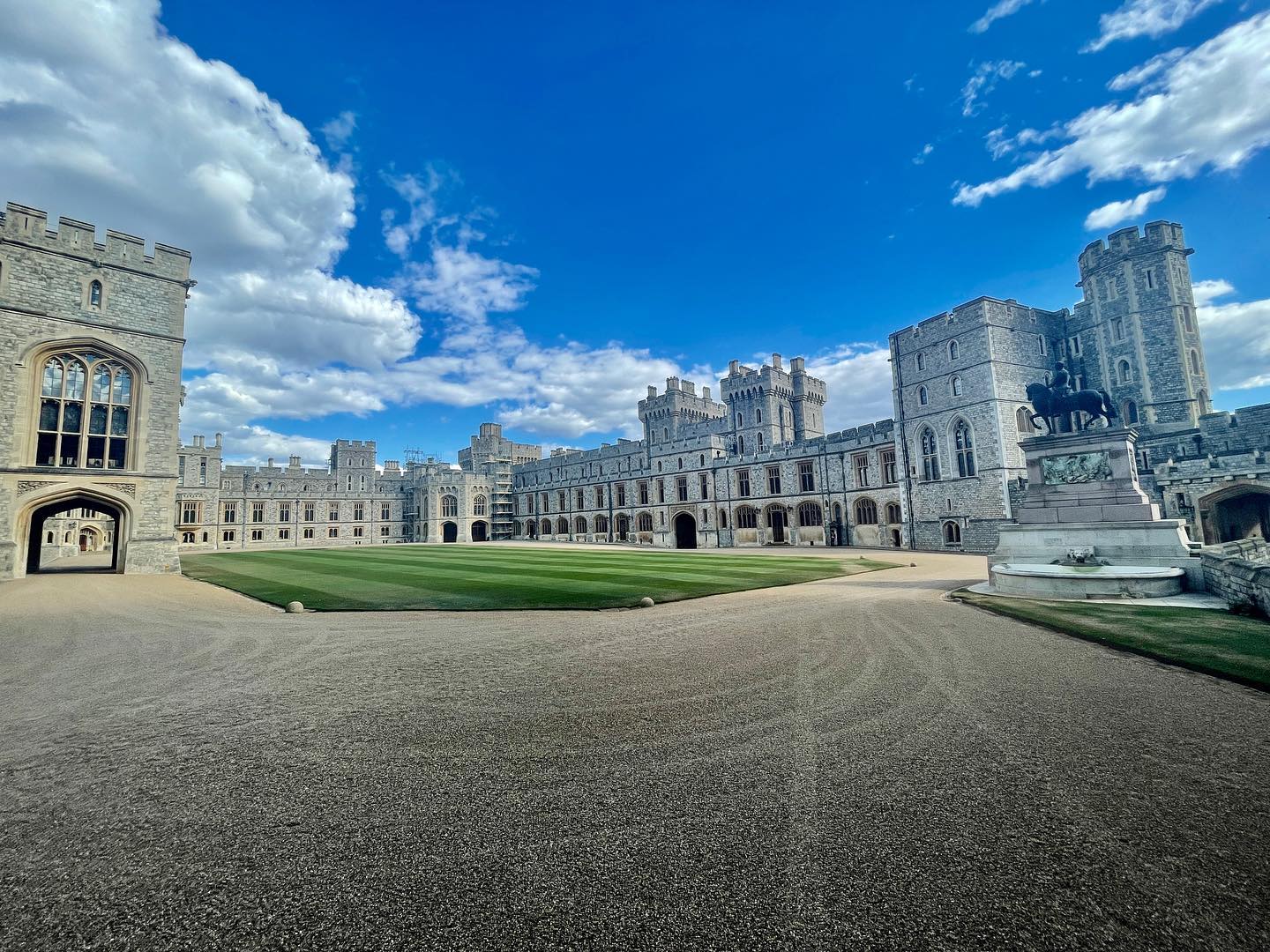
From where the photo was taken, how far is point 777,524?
40.8m

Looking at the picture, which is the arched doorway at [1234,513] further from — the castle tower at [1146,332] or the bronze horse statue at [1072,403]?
the bronze horse statue at [1072,403]

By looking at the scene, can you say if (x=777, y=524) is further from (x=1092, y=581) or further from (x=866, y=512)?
(x=1092, y=581)

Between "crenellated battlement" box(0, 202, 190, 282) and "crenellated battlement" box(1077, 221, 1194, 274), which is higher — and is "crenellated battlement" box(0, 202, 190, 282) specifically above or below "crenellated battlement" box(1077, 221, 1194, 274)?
below

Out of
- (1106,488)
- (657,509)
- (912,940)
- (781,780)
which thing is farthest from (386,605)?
(657,509)

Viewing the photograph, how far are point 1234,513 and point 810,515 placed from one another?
20.3m

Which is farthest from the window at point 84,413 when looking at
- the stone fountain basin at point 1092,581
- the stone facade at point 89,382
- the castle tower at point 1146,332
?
the castle tower at point 1146,332

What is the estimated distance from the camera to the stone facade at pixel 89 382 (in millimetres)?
18062

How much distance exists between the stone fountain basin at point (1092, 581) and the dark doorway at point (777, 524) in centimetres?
2848

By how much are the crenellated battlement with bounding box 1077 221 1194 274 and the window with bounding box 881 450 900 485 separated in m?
16.5

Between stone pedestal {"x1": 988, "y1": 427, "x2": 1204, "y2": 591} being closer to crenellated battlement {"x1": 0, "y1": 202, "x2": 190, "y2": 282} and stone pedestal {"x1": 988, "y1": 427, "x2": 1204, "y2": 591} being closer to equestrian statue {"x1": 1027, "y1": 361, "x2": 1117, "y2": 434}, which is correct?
equestrian statue {"x1": 1027, "y1": 361, "x2": 1117, "y2": 434}

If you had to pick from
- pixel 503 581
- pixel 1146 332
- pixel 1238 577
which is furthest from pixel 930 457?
pixel 503 581

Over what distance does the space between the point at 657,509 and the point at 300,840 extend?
4667 centimetres

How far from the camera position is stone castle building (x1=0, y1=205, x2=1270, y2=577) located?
62.2 feet

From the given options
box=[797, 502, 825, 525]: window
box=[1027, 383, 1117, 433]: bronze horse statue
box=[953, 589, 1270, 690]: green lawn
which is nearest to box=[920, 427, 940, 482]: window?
box=[797, 502, 825, 525]: window
